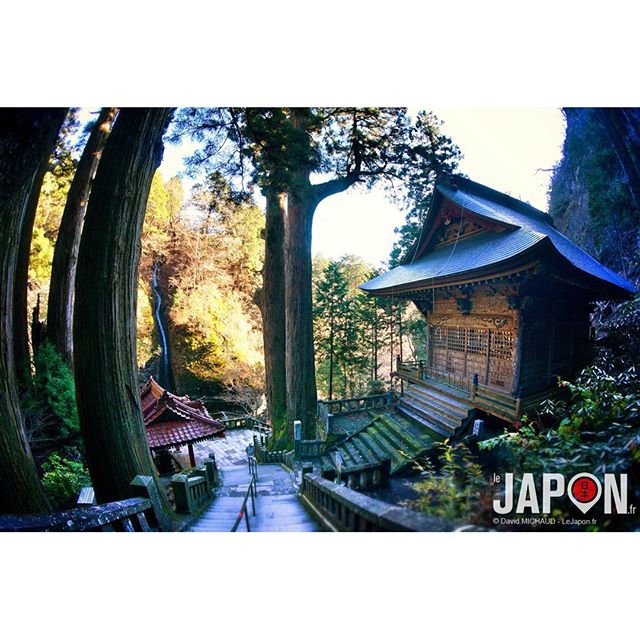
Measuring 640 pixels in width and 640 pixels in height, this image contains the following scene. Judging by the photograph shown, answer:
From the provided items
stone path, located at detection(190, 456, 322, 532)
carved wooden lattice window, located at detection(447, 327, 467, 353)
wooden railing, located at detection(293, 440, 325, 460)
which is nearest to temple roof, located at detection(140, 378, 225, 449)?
stone path, located at detection(190, 456, 322, 532)

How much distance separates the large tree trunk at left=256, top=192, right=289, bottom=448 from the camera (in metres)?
3.06

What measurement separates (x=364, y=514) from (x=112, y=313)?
203 centimetres

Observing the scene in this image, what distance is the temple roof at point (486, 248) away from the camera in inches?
88.4

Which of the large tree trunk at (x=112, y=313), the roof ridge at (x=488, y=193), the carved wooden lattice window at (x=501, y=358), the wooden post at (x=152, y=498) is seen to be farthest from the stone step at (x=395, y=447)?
the roof ridge at (x=488, y=193)

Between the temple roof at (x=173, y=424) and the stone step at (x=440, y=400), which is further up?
the stone step at (x=440, y=400)

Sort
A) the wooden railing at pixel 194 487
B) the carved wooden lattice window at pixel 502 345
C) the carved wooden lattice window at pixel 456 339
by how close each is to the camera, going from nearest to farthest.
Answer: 1. the wooden railing at pixel 194 487
2. the carved wooden lattice window at pixel 502 345
3. the carved wooden lattice window at pixel 456 339

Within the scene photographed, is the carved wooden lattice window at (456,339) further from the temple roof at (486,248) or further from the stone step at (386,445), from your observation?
the stone step at (386,445)

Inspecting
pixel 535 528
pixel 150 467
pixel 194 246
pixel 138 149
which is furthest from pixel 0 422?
pixel 535 528

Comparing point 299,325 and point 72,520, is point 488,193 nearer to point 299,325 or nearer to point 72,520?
point 299,325

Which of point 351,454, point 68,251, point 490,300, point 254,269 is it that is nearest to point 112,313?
point 254,269

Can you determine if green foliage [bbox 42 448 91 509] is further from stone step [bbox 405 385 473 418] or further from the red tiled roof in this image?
stone step [bbox 405 385 473 418]

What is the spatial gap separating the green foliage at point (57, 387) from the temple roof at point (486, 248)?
3163 mm

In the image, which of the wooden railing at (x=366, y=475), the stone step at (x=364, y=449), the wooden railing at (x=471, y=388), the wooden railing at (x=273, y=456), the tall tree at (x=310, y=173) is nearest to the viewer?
the wooden railing at (x=366, y=475)

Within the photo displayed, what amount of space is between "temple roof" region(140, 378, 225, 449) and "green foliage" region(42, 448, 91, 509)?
60cm
